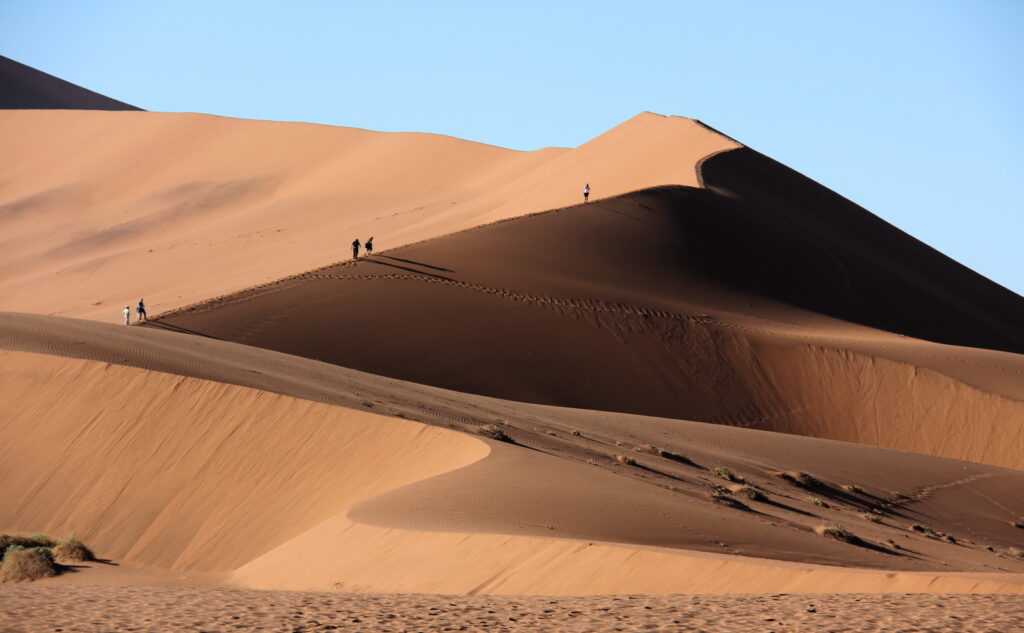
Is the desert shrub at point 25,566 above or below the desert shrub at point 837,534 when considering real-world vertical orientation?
below

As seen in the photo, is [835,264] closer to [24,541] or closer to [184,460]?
[184,460]

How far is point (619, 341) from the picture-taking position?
32.8m

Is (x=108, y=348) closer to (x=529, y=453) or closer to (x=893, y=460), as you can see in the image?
(x=529, y=453)

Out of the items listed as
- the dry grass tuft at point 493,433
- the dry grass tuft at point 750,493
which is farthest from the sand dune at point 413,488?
the dry grass tuft at point 493,433

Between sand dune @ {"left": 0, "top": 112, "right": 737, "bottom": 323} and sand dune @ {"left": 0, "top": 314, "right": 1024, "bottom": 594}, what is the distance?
17.1 meters

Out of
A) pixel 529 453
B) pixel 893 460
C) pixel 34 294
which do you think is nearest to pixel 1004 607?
pixel 529 453

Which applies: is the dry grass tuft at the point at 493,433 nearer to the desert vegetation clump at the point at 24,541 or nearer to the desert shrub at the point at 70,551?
the desert shrub at the point at 70,551

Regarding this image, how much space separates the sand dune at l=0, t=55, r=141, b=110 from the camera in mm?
107250

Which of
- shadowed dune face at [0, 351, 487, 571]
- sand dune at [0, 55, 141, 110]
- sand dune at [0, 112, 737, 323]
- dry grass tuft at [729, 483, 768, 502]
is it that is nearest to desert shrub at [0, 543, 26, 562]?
shadowed dune face at [0, 351, 487, 571]

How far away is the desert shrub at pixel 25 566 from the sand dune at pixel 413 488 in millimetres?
2030

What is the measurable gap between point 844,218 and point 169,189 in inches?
1566

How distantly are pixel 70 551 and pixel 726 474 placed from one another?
33.3ft

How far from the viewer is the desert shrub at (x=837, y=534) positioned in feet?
51.4

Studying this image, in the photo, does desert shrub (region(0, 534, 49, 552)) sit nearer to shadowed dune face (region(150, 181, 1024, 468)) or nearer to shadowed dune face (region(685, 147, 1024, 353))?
shadowed dune face (region(150, 181, 1024, 468))
